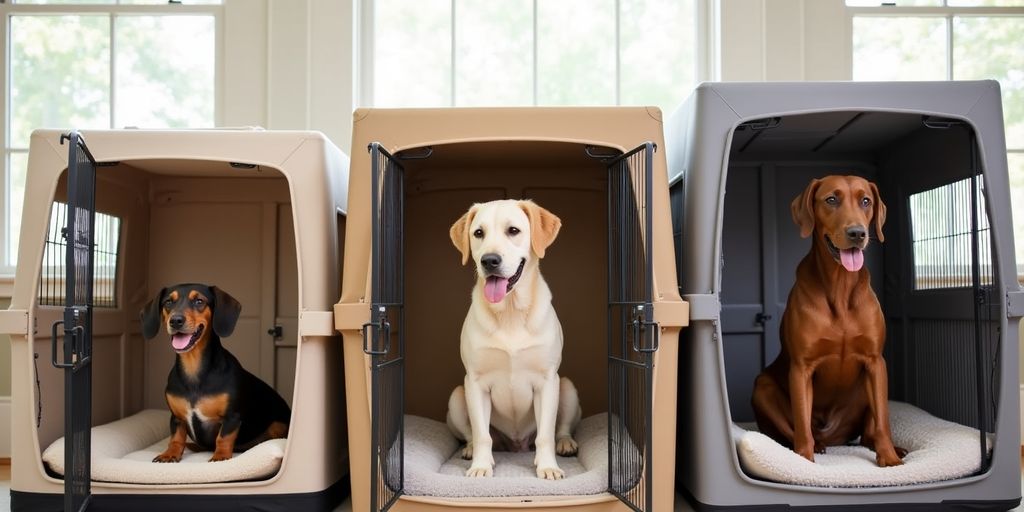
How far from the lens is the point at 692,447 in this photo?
3.12 m

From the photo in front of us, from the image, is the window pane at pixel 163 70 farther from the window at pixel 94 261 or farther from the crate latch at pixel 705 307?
the crate latch at pixel 705 307

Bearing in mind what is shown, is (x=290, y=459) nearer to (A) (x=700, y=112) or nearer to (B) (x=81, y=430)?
(B) (x=81, y=430)

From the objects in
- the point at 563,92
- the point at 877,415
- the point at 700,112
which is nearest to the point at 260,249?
the point at 563,92

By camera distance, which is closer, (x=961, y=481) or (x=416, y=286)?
(x=961, y=481)

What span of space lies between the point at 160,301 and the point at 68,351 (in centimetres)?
83

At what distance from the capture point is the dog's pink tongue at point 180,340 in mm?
3283

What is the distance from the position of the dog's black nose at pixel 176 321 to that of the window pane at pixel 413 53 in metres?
1.83

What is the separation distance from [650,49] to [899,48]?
1.37m

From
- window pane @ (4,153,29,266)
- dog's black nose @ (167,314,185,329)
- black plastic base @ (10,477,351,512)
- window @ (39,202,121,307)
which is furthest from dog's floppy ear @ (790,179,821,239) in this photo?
window pane @ (4,153,29,266)

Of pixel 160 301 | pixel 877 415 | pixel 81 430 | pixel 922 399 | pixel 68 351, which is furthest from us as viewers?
pixel 922 399

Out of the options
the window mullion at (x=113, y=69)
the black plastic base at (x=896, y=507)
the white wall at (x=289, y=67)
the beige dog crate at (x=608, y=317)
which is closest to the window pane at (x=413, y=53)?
the white wall at (x=289, y=67)

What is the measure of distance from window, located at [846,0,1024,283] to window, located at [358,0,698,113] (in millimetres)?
958

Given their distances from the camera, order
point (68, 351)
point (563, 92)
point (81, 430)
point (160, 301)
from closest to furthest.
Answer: point (68, 351), point (81, 430), point (160, 301), point (563, 92)

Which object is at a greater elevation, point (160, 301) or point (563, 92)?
point (563, 92)
